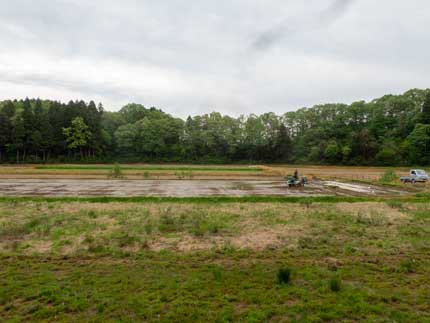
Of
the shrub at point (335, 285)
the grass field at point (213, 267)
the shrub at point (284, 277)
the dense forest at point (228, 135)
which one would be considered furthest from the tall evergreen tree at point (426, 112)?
the shrub at point (284, 277)

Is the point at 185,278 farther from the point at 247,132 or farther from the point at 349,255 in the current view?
the point at 247,132

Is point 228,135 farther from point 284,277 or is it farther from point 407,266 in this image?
point 284,277

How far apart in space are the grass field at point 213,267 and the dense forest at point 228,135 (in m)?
72.2

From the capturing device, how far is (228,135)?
3514 inches

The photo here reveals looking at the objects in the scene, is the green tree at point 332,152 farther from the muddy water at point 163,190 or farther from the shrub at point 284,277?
the shrub at point 284,277

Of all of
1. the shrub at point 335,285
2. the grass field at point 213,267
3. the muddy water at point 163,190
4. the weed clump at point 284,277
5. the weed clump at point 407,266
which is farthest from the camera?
the muddy water at point 163,190

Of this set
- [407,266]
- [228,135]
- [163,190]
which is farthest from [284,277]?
[228,135]

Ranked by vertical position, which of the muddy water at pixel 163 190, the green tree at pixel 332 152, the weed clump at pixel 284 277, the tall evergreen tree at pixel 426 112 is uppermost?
the tall evergreen tree at pixel 426 112

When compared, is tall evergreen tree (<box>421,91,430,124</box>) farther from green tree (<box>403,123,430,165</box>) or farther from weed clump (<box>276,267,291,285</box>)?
weed clump (<box>276,267,291,285</box>)

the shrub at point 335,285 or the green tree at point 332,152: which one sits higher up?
the green tree at point 332,152

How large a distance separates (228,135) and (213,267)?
275 ft

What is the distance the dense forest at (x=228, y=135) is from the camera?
72812 mm

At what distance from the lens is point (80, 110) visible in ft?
273

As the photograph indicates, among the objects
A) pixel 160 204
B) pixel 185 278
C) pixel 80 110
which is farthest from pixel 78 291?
pixel 80 110
